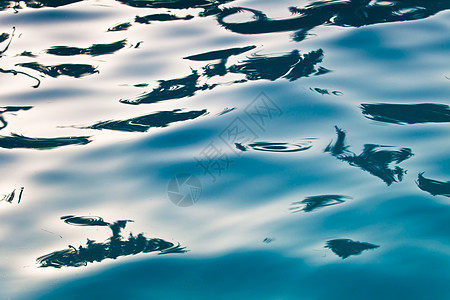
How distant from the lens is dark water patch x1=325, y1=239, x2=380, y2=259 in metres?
1.44

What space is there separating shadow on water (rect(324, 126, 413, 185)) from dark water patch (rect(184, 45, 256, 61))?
0.99 m

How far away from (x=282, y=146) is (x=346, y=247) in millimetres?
617

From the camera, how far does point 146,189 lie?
184 centimetres

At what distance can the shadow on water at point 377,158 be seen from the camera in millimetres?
1756

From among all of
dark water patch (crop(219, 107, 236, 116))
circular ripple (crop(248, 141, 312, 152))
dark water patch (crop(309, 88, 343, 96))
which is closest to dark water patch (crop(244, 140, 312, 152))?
circular ripple (crop(248, 141, 312, 152))

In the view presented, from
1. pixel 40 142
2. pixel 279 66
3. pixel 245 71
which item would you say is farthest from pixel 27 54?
pixel 279 66

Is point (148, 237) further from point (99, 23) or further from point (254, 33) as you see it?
point (99, 23)

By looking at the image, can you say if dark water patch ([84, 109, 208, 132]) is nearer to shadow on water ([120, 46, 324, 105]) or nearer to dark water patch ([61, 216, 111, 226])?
shadow on water ([120, 46, 324, 105])

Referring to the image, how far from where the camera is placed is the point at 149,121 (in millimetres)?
2250

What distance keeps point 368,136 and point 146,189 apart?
881 mm

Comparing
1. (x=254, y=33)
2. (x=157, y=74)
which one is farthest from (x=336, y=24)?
(x=157, y=74)

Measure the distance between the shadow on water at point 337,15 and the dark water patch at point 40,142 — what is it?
4.14ft

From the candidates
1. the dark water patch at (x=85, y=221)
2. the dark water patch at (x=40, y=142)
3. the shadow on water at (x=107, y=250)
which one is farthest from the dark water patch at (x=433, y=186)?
the dark water patch at (x=40, y=142)

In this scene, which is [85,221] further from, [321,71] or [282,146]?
[321,71]
